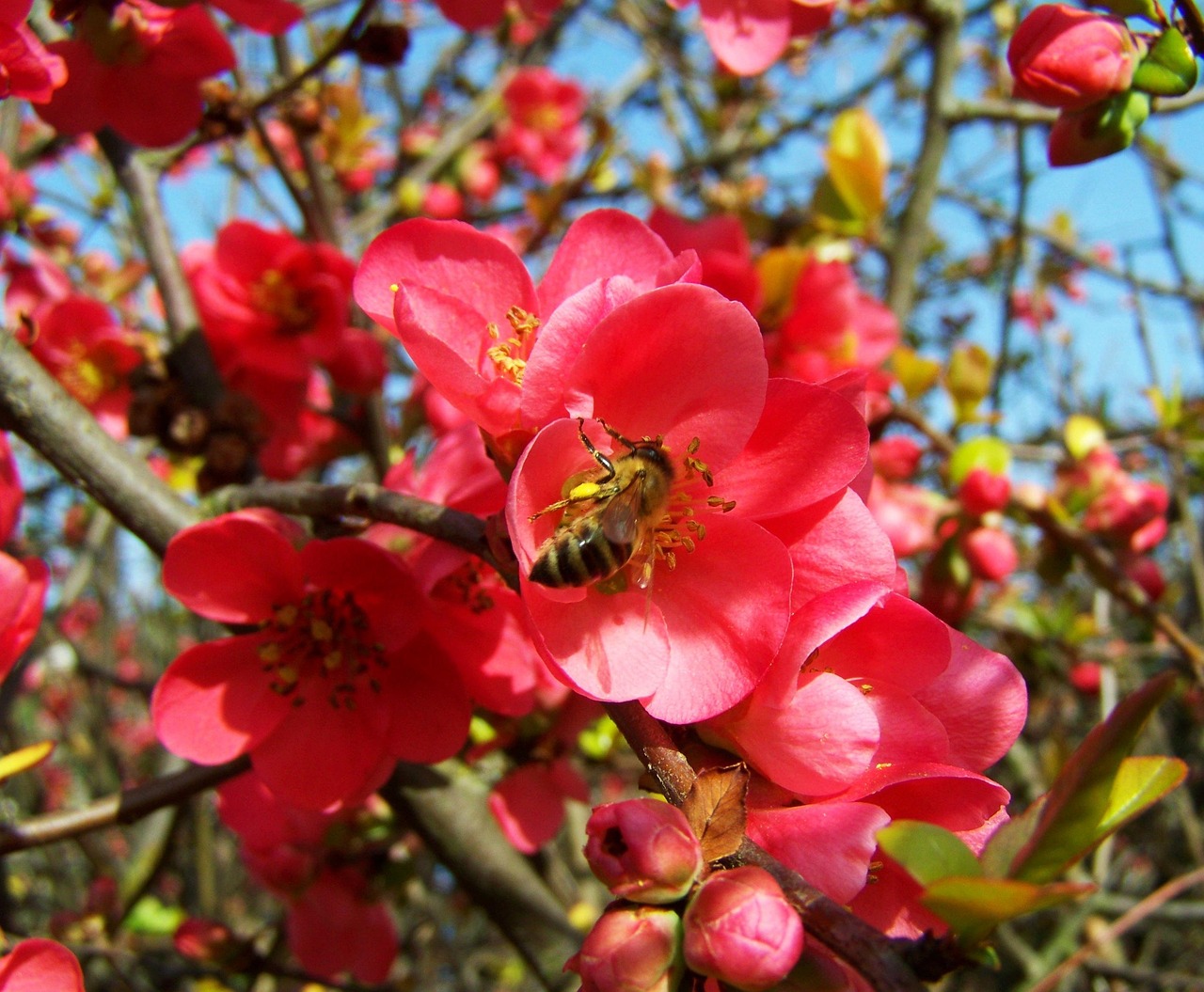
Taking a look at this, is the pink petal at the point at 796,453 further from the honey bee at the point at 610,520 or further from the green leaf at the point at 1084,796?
the green leaf at the point at 1084,796

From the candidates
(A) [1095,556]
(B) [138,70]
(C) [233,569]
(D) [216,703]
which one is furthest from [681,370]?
(A) [1095,556]

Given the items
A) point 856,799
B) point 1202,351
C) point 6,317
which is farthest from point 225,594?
point 1202,351

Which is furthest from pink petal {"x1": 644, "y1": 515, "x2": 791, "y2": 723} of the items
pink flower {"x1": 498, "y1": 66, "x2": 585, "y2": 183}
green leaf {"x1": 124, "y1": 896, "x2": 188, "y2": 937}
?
pink flower {"x1": 498, "y1": 66, "x2": 585, "y2": 183}

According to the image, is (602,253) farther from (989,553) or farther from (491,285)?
(989,553)

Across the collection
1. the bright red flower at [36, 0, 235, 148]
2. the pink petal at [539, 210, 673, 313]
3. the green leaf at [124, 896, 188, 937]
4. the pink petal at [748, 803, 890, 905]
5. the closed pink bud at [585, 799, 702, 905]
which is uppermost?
the bright red flower at [36, 0, 235, 148]

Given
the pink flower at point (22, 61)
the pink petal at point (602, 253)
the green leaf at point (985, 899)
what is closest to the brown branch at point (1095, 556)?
the pink petal at point (602, 253)

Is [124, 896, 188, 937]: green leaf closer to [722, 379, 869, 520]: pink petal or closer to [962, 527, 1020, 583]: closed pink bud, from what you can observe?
[962, 527, 1020, 583]: closed pink bud

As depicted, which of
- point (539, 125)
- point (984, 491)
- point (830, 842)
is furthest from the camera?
point (539, 125)
